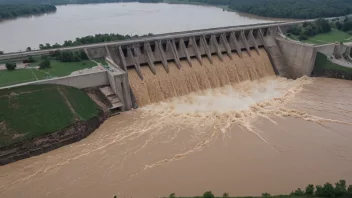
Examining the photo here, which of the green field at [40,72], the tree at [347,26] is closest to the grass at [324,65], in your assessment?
the tree at [347,26]

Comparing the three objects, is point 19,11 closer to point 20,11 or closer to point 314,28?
point 20,11

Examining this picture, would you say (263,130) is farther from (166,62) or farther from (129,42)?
(129,42)

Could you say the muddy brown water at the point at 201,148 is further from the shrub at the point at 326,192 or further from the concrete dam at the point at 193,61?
the shrub at the point at 326,192

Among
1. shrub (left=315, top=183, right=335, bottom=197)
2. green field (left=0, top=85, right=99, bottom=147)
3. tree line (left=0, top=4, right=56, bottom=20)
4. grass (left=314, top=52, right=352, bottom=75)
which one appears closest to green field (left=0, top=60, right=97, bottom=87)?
green field (left=0, top=85, right=99, bottom=147)

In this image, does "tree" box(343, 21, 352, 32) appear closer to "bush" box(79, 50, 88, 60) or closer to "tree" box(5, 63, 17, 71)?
"bush" box(79, 50, 88, 60)

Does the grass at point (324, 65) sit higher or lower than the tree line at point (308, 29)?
lower

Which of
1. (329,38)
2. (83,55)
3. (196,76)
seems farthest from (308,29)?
(83,55)
